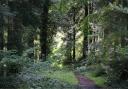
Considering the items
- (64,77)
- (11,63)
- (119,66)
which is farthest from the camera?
(64,77)

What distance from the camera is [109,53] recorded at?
13430 mm

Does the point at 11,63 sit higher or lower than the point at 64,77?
higher

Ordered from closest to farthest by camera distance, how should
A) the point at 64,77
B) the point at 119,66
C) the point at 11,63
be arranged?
the point at 119,66, the point at 11,63, the point at 64,77

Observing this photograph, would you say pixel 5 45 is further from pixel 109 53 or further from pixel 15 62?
pixel 109 53

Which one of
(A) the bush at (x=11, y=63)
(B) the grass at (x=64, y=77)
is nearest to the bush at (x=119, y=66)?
(B) the grass at (x=64, y=77)

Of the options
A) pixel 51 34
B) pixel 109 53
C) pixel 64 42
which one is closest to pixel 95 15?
pixel 109 53

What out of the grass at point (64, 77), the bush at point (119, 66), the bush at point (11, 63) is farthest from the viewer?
the grass at point (64, 77)

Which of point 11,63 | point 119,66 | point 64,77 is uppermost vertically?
point 11,63

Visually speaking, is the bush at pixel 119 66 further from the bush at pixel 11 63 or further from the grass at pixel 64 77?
the bush at pixel 11 63

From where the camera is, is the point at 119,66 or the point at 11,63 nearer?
the point at 119,66

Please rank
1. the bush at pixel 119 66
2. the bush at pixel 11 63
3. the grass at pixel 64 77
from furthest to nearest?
the grass at pixel 64 77, the bush at pixel 11 63, the bush at pixel 119 66

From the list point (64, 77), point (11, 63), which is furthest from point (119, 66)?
point (64, 77)

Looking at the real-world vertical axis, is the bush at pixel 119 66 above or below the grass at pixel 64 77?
above

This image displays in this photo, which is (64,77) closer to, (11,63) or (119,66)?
(11,63)
